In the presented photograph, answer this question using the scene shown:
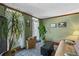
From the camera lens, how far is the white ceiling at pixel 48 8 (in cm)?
224

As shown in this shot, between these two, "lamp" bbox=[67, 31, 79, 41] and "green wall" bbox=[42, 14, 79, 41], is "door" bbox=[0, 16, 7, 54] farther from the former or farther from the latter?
"lamp" bbox=[67, 31, 79, 41]

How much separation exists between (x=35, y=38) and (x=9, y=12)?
64cm

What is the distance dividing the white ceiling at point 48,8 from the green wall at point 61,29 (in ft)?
0.32

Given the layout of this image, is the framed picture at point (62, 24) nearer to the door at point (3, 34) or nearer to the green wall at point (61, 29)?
the green wall at point (61, 29)

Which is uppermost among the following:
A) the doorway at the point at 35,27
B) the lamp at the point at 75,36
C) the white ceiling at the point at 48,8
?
the white ceiling at the point at 48,8

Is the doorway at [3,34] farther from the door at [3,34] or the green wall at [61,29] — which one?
the green wall at [61,29]

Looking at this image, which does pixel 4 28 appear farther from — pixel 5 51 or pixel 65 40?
pixel 65 40

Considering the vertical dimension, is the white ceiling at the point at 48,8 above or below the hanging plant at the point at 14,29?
above

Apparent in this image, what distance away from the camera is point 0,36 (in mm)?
2295

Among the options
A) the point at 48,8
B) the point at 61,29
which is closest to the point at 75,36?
the point at 61,29

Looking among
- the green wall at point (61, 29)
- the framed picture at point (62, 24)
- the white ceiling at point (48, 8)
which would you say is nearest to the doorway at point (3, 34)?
the white ceiling at point (48, 8)

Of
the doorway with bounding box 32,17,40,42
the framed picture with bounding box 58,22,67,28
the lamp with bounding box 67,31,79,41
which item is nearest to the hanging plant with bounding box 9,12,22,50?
the doorway with bounding box 32,17,40,42

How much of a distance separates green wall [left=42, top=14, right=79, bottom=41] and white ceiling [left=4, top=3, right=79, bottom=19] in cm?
10

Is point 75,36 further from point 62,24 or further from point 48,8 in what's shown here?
point 48,8
